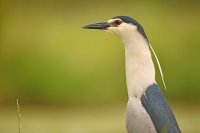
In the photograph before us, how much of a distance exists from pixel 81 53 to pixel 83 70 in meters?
0.14

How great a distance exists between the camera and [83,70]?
5996 millimetres

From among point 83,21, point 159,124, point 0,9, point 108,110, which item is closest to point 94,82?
point 108,110

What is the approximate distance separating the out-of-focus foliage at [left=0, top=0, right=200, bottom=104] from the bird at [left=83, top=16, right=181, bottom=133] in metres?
2.43

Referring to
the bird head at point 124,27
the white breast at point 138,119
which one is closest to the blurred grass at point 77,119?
the bird head at point 124,27

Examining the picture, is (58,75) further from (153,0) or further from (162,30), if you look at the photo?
(153,0)

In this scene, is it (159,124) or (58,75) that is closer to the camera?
(159,124)

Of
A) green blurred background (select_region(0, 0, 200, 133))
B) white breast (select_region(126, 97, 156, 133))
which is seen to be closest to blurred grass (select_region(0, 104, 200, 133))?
green blurred background (select_region(0, 0, 200, 133))

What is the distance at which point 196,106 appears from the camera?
20.0 feet

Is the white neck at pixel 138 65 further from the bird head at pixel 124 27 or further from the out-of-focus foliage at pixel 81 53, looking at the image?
the out-of-focus foliage at pixel 81 53

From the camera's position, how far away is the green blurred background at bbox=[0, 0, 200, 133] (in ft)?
19.5

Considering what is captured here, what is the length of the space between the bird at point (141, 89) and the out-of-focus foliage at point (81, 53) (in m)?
2.43

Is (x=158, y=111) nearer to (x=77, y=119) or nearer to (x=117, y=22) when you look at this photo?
(x=117, y=22)

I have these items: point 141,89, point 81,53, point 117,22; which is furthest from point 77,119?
point 141,89

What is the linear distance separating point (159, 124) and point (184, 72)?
9.08ft
